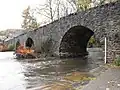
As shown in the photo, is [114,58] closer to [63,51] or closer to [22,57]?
[63,51]

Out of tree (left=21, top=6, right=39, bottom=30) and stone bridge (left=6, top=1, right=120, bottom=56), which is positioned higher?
tree (left=21, top=6, right=39, bottom=30)

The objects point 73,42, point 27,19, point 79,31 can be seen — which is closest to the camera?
point 79,31

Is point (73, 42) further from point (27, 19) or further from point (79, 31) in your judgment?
point (27, 19)

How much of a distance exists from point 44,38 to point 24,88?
1971cm

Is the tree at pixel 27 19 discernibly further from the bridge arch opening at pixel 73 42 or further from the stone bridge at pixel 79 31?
the bridge arch opening at pixel 73 42

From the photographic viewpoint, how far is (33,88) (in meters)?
10.1

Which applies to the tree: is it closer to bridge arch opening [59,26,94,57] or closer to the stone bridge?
the stone bridge

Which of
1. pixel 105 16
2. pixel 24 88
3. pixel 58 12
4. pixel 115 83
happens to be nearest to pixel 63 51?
pixel 105 16

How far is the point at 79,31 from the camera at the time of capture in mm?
24781

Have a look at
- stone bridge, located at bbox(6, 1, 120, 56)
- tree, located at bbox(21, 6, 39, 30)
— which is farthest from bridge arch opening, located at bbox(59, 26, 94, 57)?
tree, located at bbox(21, 6, 39, 30)

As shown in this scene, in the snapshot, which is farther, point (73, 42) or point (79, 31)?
point (73, 42)

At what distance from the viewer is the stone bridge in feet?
53.2

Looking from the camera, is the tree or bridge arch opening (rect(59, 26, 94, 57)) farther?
the tree

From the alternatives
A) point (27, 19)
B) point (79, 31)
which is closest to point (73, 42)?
point (79, 31)
